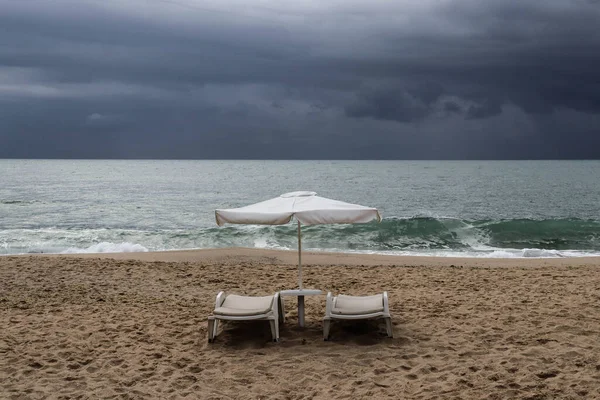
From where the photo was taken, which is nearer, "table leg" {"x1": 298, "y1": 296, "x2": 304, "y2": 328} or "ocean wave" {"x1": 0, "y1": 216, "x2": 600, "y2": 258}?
"table leg" {"x1": 298, "y1": 296, "x2": 304, "y2": 328}

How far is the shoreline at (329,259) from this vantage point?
15.7 m

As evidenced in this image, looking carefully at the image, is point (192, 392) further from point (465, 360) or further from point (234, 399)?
point (465, 360)

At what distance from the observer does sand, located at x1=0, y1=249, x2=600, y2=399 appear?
6.10m

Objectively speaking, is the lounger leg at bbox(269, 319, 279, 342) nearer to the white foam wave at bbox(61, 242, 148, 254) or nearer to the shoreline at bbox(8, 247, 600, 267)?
the shoreline at bbox(8, 247, 600, 267)

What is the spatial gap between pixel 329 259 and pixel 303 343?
9044 mm

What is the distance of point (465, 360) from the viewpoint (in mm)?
6699

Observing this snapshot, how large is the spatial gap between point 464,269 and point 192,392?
925cm

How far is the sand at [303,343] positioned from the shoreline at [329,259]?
11.2ft

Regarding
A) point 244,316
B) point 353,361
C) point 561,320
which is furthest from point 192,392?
point 561,320

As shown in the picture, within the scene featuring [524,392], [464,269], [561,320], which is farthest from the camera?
[464,269]

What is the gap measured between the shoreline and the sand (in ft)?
11.2

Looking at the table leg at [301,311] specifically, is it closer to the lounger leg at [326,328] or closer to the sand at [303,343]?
the sand at [303,343]

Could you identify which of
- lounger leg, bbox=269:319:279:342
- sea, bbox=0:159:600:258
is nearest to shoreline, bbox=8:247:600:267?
sea, bbox=0:159:600:258

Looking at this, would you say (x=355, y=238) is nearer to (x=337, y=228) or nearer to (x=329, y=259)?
(x=337, y=228)
